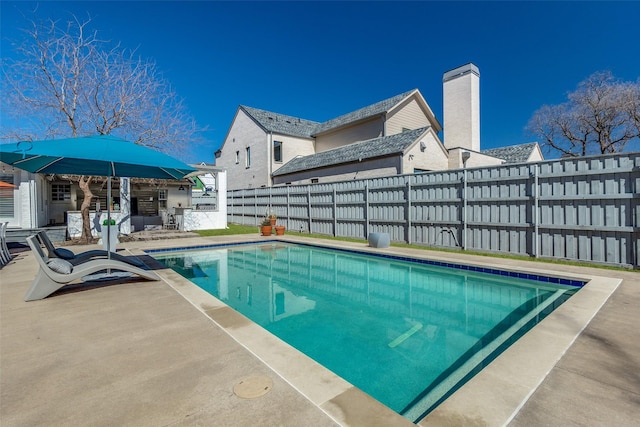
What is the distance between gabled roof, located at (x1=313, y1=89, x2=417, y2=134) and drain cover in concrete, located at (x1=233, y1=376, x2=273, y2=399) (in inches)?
748

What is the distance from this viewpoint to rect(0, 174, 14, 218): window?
11.9 metres

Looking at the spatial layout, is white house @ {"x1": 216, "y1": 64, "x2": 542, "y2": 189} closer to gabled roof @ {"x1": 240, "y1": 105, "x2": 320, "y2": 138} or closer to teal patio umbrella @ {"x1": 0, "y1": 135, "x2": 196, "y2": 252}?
gabled roof @ {"x1": 240, "y1": 105, "x2": 320, "y2": 138}

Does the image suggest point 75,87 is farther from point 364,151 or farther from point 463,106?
point 463,106

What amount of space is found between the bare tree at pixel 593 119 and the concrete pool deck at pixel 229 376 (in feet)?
97.9

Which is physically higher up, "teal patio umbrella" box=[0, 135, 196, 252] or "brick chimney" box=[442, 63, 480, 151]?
"brick chimney" box=[442, 63, 480, 151]

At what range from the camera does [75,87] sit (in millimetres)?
11539

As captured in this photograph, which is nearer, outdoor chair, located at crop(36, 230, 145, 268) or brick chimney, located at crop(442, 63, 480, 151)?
outdoor chair, located at crop(36, 230, 145, 268)

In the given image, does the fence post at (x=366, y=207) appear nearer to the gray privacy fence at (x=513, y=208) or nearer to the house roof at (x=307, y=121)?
the gray privacy fence at (x=513, y=208)

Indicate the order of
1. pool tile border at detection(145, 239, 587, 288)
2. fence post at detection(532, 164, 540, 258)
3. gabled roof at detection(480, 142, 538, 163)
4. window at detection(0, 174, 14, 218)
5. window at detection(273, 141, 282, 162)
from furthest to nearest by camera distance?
window at detection(273, 141, 282, 162) → gabled roof at detection(480, 142, 538, 163) → window at detection(0, 174, 14, 218) → fence post at detection(532, 164, 540, 258) → pool tile border at detection(145, 239, 587, 288)

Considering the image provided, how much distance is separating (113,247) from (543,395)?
28.3 ft

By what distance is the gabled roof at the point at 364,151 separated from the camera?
14.4m

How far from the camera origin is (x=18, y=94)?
36.9 feet

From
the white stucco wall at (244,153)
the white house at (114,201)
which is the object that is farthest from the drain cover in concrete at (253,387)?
the white stucco wall at (244,153)

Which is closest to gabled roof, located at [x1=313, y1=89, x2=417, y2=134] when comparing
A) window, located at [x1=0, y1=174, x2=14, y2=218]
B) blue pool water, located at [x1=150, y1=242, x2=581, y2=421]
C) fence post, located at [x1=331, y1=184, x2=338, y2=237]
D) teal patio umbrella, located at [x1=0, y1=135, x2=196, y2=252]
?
fence post, located at [x1=331, y1=184, x2=338, y2=237]
